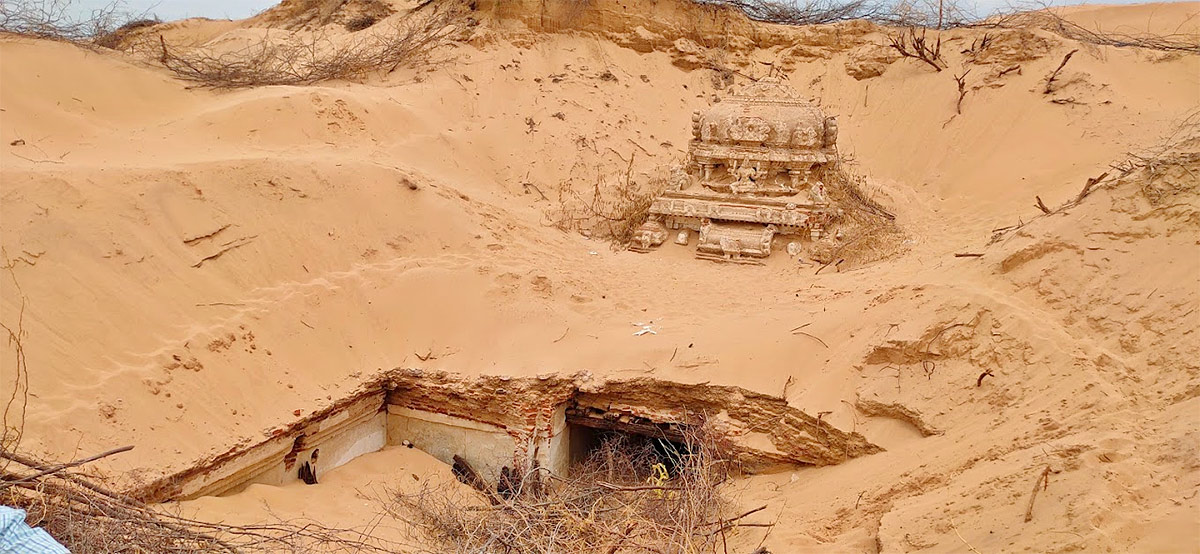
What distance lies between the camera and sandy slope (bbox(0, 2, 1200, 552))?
4.36m

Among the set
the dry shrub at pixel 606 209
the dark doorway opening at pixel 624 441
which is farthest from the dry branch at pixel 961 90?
the dark doorway opening at pixel 624 441

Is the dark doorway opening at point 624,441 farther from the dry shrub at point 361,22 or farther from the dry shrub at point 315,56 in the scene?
the dry shrub at point 361,22

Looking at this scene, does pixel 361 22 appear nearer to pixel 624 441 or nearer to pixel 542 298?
pixel 542 298

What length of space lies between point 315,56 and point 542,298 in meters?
6.88

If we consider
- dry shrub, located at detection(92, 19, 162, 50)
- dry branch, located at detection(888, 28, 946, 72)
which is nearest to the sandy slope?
dry branch, located at detection(888, 28, 946, 72)

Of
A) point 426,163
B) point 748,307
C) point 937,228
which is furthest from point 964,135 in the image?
point 426,163

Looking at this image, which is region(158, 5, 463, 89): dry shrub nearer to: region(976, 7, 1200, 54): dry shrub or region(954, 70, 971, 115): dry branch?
region(954, 70, 971, 115): dry branch

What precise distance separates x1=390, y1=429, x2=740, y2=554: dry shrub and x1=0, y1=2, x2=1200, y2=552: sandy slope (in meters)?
0.47

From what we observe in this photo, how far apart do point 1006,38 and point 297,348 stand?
10.4 metres

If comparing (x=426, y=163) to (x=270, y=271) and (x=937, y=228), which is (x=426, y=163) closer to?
(x=270, y=271)

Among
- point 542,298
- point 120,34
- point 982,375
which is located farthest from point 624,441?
point 120,34

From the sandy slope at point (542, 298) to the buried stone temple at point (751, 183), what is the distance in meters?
0.44

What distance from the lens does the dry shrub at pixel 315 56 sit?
9.93m

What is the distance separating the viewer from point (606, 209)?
32.6ft
